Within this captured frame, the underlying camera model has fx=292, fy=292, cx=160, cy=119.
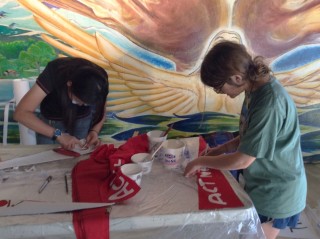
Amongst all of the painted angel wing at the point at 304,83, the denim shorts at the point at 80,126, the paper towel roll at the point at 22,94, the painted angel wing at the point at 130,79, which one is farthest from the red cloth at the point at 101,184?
the painted angel wing at the point at 304,83

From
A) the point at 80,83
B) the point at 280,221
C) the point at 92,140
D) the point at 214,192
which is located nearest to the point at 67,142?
the point at 92,140

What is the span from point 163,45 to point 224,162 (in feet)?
4.12

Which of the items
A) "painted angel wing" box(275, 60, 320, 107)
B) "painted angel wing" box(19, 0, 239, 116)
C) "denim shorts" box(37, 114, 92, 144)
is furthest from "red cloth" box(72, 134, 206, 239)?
"painted angel wing" box(275, 60, 320, 107)

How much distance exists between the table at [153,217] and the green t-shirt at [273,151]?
0.47ft

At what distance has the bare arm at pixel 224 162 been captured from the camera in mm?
994

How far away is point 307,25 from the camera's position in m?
2.13

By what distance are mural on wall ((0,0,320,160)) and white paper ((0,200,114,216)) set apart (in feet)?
4.33

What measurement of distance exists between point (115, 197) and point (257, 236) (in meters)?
0.47

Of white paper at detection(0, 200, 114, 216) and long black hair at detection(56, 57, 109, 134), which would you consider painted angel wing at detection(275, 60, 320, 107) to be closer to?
long black hair at detection(56, 57, 109, 134)

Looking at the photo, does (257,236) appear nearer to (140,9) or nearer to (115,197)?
(115,197)

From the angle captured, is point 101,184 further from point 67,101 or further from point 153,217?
point 67,101

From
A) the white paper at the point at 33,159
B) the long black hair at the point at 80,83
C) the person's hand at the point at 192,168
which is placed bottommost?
the person's hand at the point at 192,168

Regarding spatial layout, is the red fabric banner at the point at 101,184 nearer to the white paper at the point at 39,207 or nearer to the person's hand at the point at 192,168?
the white paper at the point at 39,207

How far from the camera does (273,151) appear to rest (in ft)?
3.21
